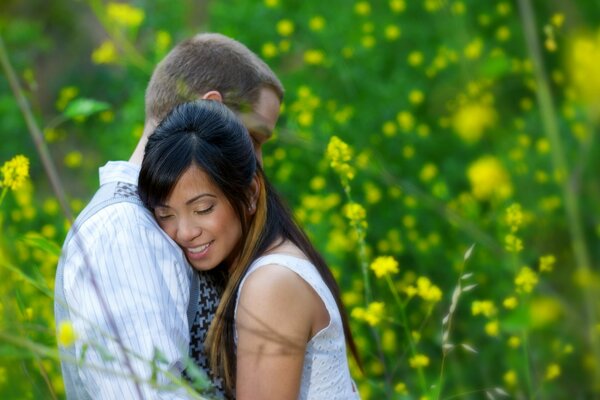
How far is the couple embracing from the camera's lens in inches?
76.2

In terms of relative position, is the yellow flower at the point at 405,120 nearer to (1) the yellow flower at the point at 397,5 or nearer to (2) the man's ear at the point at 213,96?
(1) the yellow flower at the point at 397,5

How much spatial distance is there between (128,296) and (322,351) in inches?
18.1

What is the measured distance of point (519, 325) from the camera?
→ 140 centimetres

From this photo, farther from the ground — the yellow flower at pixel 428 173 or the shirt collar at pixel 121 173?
the shirt collar at pixel 121 173

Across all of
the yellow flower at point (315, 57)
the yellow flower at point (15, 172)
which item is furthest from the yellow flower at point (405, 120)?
the yellow flower at point (15, 172)

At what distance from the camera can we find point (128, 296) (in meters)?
1.94

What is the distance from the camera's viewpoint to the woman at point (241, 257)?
6.50ft

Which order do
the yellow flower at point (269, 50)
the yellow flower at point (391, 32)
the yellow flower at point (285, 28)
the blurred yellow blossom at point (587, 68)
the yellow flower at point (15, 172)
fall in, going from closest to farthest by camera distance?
the blurred yellow blossom at point (587, 68) → the yellow flower at point (15, 172) → the yellow flower at point (269, 50) → the yellow flower at point (285, 28) → the yellow flower at point (391, 32)

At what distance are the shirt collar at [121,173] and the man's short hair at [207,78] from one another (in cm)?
18

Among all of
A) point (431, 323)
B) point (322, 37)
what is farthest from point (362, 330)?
point (322, 37)

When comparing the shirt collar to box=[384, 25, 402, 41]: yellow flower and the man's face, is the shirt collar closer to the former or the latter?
the man's face

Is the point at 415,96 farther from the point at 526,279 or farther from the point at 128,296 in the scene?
the point at 128,296

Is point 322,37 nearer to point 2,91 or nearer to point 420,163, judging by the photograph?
point 420,163

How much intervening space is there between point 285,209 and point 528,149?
6.91ft
